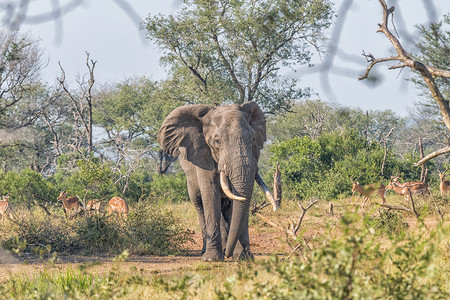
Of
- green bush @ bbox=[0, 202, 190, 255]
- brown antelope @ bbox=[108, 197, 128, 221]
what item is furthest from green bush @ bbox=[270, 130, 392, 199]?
green bush @ bbox=[0, 202, 190, 255]

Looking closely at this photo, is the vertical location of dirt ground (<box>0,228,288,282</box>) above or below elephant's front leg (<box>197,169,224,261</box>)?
below

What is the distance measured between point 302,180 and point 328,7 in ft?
25.1

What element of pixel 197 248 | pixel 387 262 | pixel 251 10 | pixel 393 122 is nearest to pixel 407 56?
pixel 387 262

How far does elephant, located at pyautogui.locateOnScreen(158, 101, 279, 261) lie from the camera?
303 inches

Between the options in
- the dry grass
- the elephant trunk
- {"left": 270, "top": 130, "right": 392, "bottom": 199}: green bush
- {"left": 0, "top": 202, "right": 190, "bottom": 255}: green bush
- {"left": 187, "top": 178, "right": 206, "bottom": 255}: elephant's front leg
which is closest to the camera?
the dry grass

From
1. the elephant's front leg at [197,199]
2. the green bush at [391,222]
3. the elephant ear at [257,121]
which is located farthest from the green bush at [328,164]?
the elephant ear at [257,121]

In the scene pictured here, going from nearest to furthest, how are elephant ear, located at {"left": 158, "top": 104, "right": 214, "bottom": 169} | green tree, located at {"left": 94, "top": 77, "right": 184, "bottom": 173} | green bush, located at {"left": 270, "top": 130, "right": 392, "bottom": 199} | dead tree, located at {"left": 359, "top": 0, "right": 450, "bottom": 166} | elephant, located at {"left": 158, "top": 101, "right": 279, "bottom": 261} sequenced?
dead tree, located at {"left": 359, "top": 0, "right": 450, "bottom": 166} → elephant, located at {"left": 158, "top": 101, "right": 279, "bottom": 261} → elephant ear, located at {"left": 158, "top": 104, "right": 214, "bottom": 169} → green bush, located at {"left": 270, "top": 130, "right": 392, "bottom": 199} → green tree, located at {"left": 94, "top": 77, "right": 184, "bottom": 173}

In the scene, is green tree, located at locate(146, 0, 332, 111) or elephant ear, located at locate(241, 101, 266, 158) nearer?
elephant ear, located at locate(241, 101, 266, 158)

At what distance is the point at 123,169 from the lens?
20.7 metres

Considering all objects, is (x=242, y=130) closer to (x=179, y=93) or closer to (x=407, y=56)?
(x=407, y=56)

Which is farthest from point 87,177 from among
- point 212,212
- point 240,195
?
point 240,195

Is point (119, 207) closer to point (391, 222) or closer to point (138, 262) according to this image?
point (138, 262)

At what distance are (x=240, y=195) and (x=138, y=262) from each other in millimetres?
2138

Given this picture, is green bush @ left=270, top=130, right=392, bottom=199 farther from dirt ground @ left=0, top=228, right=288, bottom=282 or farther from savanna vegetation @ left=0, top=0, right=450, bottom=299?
dirt ground @ left=0, top=228, right=288, bottom=282
